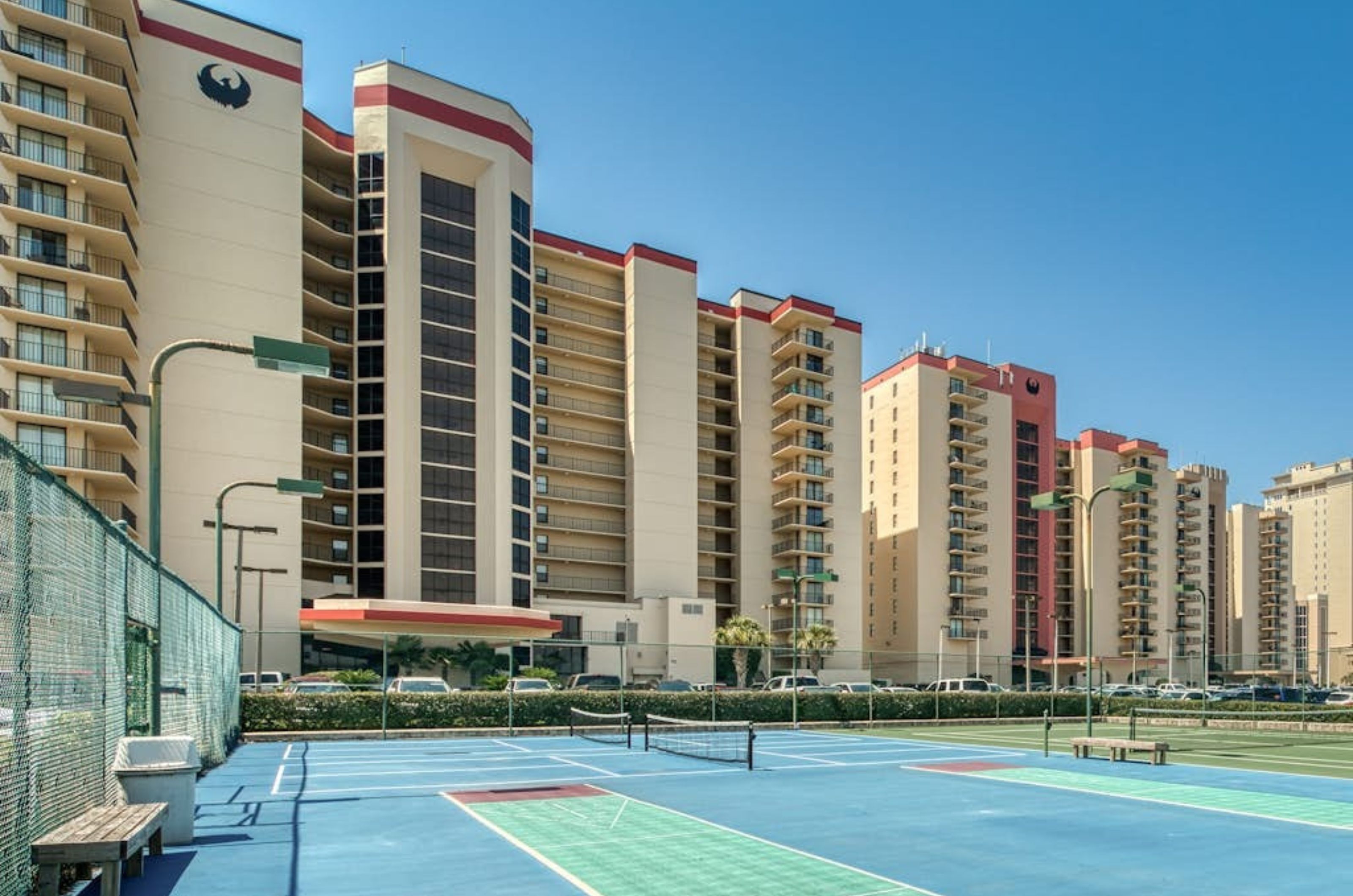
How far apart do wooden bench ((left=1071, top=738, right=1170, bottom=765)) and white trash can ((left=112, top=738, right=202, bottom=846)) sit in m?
19.2

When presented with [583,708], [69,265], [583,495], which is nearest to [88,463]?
[69,265]

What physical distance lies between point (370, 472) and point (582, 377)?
20.3 m

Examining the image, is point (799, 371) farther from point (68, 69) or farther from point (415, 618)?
point (68, 69)

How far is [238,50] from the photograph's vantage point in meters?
56.9

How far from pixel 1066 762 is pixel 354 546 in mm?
46578

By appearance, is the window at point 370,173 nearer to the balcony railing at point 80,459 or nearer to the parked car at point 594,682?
the balcony railing at point 80,459

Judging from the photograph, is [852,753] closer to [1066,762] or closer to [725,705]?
[1066,762]

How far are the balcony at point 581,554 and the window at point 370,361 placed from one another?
58.8 feet

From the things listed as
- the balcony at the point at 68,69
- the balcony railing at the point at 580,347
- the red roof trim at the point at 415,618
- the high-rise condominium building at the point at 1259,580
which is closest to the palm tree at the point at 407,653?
the red roof trim at the point at 415,618

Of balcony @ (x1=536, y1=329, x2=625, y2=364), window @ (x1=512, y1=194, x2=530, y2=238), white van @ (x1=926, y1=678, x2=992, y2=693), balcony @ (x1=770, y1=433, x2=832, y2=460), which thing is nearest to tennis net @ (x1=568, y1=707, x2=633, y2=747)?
white van @ (x1=926, y1=678, x2=992, y2=693)

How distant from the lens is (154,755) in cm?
1112

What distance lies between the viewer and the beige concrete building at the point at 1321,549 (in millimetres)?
152375

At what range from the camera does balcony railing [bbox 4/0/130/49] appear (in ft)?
165

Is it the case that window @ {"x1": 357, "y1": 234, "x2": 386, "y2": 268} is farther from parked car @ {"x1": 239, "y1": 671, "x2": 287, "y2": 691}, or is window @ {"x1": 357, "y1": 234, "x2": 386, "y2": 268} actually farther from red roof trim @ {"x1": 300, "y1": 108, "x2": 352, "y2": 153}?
parked car @ {"x1": 239, "y1": 671, "x2": 287, "y2": 691}
